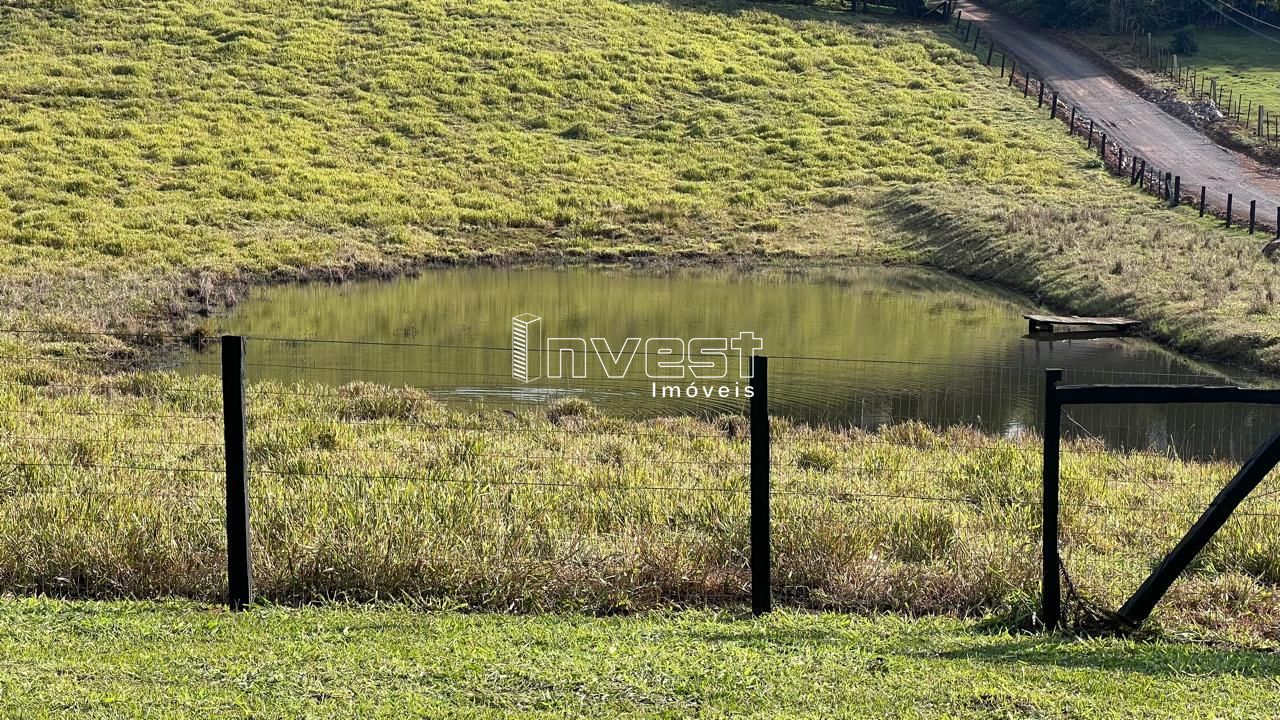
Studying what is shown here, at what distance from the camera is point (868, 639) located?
7.14m

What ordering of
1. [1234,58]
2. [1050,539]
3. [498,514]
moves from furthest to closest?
[1234,58], [498,514], [1050,539]

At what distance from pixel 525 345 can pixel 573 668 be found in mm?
19506

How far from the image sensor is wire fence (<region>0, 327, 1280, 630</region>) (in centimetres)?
794

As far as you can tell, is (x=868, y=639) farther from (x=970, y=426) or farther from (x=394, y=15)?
(x=394, y=15)

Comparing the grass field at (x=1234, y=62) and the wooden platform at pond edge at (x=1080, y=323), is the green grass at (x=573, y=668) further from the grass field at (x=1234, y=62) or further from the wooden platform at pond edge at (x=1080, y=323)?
the grass field at (x=1234, y=62)

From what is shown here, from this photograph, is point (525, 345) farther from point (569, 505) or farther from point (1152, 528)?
point (1152, 528)

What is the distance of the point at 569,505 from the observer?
958 cm

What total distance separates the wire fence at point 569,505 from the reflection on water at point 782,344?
1.32 meters

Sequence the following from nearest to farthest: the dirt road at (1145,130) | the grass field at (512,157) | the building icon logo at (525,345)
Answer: the building icon logo at (525,345) → the grass field at (512,157) → the dirt road at (1145,130)

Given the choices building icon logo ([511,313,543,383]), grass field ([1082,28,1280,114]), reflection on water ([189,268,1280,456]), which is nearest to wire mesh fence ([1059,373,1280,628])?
reflection on water ([189,268,1280,456])

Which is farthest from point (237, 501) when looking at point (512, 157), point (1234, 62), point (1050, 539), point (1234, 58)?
point (1234, 58)

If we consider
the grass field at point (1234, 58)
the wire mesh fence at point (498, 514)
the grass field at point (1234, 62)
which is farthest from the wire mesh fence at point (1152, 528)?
the grass field at point (1234, 58)

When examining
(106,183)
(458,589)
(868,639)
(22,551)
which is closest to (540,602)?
(458,589)

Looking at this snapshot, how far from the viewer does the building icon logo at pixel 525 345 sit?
22.5 meters
